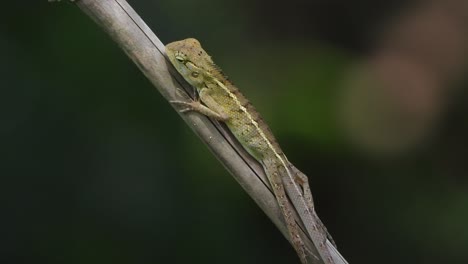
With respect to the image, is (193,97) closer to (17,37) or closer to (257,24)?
(17,37)

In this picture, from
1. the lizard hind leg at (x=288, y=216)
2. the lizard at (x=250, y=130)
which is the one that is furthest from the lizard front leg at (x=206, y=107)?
the lizard hind leg at (x=288, y=216)

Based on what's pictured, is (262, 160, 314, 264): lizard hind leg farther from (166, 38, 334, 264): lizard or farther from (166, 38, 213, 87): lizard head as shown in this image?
(166, 38, 213, 87): lizard head

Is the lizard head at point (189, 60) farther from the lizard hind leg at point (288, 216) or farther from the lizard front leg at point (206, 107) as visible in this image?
the lizard hind leg at point (288, 216)

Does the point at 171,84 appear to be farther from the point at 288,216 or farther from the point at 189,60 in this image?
the point at 288,216

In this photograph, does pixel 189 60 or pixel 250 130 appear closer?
pixel 189 60

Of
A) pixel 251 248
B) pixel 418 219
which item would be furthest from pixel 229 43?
pixel 418 219

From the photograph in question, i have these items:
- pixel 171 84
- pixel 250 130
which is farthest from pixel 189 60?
pixel 250 130

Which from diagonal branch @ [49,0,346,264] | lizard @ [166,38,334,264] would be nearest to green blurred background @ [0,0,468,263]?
lizard @ [166,38,334,264]
